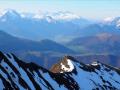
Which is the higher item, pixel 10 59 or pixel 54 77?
pixel 10 59

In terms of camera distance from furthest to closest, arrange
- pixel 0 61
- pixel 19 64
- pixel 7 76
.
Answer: pixel 19 64
pixel 0 61
pixel 7 76

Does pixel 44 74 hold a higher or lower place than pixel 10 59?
lower

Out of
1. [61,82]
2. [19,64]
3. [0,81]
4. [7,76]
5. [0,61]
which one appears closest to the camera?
[0,81]

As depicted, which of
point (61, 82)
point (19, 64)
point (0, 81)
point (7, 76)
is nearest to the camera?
point (0, 81)

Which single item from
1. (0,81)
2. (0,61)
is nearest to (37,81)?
(0,61)

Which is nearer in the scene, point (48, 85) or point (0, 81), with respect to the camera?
point (0, 81)

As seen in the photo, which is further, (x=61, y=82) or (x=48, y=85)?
(x=61, y=82)

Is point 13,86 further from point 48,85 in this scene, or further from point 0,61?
point 48,85

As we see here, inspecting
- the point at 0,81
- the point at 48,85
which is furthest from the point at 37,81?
the point at 0,81

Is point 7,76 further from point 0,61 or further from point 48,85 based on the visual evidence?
point 48,85
